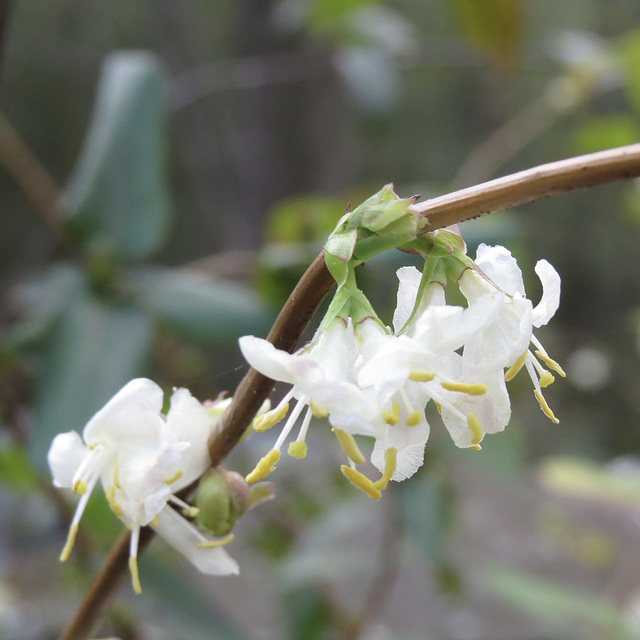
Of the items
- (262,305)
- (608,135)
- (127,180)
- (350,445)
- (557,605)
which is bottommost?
(557,605)

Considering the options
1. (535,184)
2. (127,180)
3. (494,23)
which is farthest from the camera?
(494,23)

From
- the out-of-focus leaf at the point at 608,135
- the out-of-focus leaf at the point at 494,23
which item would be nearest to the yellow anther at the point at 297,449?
the out-of-focus leaf at the point at 494,23

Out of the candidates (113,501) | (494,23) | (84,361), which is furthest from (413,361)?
(494,23)

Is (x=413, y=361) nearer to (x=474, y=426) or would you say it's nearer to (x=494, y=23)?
(x=474, y=426)

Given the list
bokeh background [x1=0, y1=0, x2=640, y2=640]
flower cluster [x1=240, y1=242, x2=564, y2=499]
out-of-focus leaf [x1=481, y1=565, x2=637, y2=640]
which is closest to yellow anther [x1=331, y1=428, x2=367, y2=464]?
flower cluster [x1=240, y1=242, x2=564, y2=499]

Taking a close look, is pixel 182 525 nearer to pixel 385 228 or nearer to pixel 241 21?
pixel 385 228

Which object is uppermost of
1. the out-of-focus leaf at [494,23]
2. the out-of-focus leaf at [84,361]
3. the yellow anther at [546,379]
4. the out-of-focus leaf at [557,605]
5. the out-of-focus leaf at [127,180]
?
the yellow anther at [546,379]

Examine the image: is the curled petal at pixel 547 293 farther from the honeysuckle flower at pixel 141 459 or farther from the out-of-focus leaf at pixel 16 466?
the out-of-focus leaf at pixel 16 466

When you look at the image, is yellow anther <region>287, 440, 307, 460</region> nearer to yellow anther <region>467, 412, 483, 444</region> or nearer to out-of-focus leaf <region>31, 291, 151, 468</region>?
yellow anther <region>467, 412, 483, 444</region>
